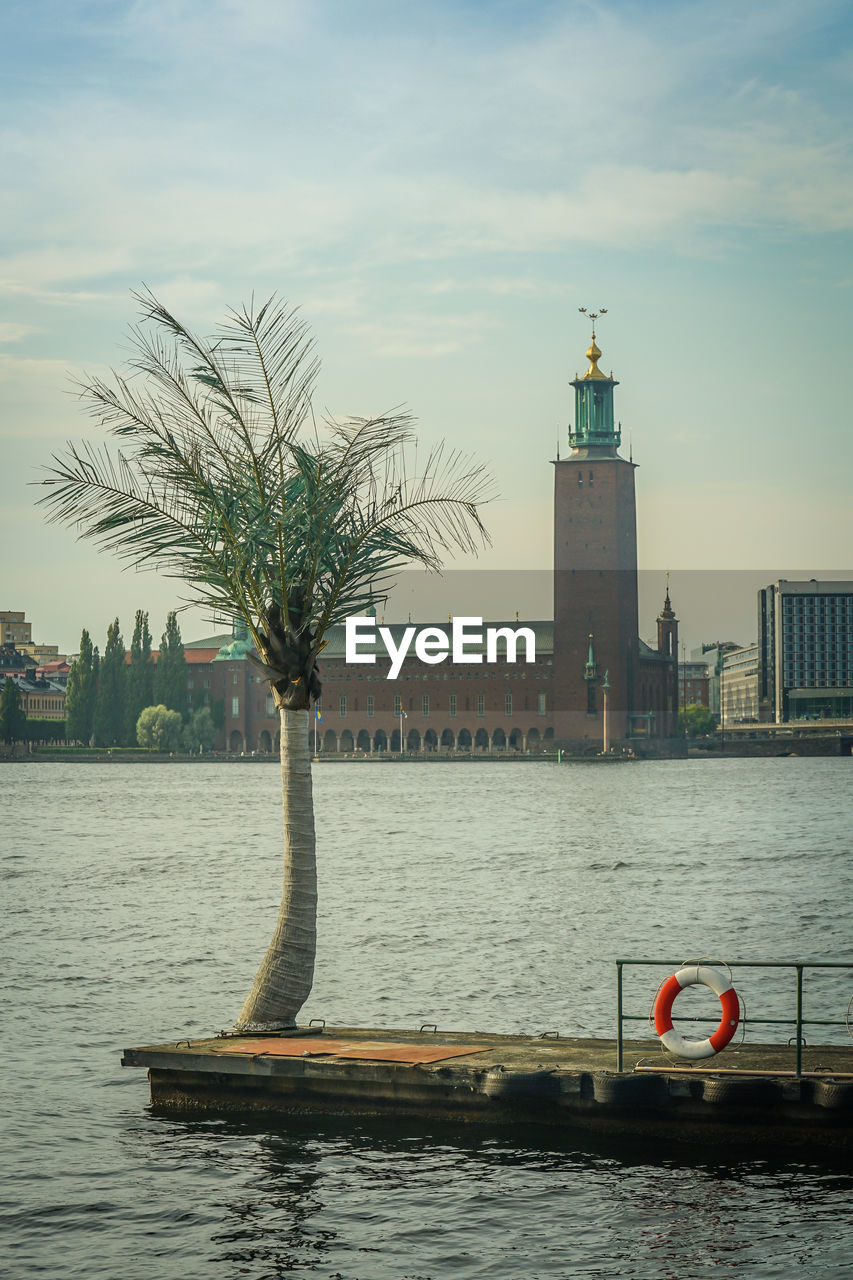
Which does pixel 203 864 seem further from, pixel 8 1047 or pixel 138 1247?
pixel 138 1247

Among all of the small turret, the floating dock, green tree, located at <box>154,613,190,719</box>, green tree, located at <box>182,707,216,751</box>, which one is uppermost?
the small turret

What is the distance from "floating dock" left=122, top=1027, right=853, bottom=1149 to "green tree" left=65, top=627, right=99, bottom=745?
114172 mm

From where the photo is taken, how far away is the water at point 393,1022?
9.70 meters

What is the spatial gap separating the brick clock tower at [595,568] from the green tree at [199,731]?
31.3 meters

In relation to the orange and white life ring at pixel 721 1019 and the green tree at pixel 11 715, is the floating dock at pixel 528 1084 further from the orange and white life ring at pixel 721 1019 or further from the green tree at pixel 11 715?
the green tree at pixel 11 715

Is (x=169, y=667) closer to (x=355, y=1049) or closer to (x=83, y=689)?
(x=83, y=689)

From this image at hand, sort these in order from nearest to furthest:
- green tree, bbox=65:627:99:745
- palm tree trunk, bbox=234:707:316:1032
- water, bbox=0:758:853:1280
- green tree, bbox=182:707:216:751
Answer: water, bbox=0:758:853:1280 < palm tree trunk, bbox=234:707:316:1032 < green tree, bbox=65:627:99:745 < green tree, bbox=182:707:216:751

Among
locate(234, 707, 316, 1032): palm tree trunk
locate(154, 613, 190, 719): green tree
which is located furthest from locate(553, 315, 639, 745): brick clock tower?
locate(234, 707, 316, 1032): palm tree trunk

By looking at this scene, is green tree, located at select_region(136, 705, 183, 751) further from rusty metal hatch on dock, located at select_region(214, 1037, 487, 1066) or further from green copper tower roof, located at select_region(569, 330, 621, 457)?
rusty metal hatch on dock, located at select_region(214, 1037, 487, 1066)

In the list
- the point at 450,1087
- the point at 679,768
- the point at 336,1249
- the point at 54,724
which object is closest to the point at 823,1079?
the point at 450,1087

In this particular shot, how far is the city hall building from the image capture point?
129000mm

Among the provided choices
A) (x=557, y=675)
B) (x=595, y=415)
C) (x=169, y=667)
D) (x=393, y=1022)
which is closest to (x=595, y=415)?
(x=595, y=415)

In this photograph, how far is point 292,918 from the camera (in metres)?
12.7

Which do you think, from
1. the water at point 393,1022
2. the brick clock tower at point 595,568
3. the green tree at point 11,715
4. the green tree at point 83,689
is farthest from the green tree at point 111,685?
the water at point 393,1022
